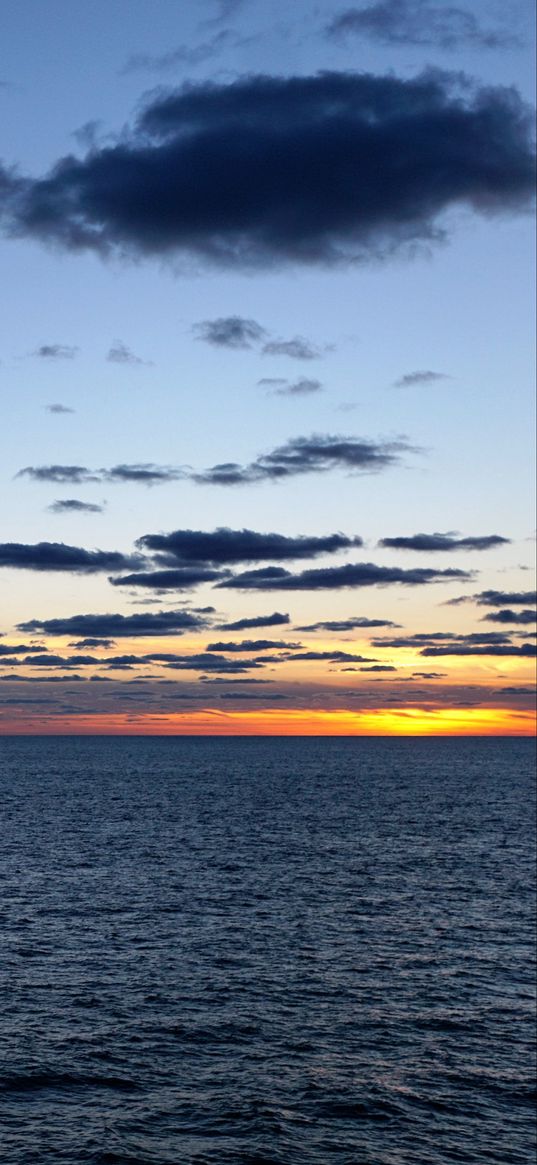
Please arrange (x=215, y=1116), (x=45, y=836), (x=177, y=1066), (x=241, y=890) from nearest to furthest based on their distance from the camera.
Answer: (x=215, y=1116), (x=177, y=1066), (x=241, y=890), (x=45, y=836)

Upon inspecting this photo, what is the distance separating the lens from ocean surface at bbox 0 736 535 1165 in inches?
1638

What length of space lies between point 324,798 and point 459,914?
392ft

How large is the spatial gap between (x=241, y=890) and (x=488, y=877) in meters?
26.6

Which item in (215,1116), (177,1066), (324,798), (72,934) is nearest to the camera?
(215,1116)

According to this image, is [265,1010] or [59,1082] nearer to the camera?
[59,1082]

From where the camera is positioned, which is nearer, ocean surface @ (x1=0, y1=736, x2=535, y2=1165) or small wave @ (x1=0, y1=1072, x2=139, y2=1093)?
ocean surface @ (x1=0, y1=736, x2=535, y2=1165)

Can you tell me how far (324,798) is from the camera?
197875mm

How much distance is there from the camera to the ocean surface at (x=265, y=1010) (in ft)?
136

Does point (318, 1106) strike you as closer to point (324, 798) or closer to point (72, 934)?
point (72, 934)

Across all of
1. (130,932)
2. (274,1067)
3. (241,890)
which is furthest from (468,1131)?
(241,890)

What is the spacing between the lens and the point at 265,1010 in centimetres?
5559

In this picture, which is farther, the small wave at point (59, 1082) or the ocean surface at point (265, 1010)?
→ the small wave at point (59, 1082)

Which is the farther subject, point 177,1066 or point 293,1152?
point 177,1066

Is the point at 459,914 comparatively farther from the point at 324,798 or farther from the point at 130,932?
the point at 324,798
